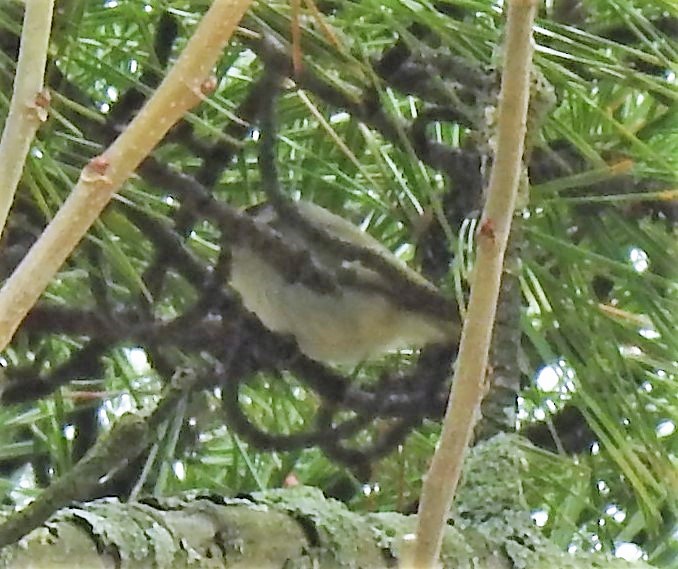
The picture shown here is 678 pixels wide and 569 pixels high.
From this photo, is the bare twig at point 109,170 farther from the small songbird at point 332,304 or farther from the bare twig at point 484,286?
the small songbird at point 332,304

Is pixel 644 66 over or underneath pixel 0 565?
over

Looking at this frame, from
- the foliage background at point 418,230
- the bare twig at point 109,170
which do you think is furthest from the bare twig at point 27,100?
the foliage background at point 418,230

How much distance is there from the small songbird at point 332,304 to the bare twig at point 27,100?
0.49 feet

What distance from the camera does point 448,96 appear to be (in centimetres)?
32

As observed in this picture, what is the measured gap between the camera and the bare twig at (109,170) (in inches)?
5.7

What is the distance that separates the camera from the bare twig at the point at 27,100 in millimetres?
149

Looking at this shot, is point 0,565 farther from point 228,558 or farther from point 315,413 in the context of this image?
point 315,413

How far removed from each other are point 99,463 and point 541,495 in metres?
0.17

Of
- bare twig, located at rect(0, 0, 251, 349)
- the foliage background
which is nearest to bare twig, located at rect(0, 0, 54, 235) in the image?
bare twig, located at rect(0, 0, 251, 349)

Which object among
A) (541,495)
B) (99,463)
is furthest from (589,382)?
(99,463)

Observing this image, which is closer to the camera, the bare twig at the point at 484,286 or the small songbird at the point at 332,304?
the bare twig at the point at 484,286

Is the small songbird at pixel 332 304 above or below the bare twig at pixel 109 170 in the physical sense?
below

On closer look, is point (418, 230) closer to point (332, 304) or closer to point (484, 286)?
point (332, 304)

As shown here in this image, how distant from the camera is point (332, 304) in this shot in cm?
33
